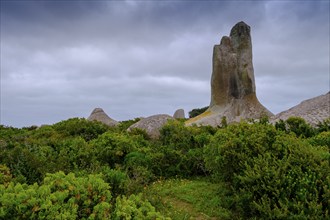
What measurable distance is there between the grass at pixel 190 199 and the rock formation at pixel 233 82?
1639 centimetres

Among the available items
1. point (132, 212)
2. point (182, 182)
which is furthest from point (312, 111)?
point (132, 212)

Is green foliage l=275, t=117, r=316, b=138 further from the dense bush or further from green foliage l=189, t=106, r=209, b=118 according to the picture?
green foliage l=189, t=106, r=209, b=118

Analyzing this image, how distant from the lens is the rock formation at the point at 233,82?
2730cm

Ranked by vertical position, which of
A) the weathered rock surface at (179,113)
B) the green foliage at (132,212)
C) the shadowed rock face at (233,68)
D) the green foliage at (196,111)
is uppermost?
the shadowed rock face at (233,68)

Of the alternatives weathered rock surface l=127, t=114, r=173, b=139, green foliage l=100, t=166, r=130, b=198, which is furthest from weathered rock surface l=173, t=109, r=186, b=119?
green foliage l=100, t=166, r=130, b=198

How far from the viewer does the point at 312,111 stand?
68.8ft

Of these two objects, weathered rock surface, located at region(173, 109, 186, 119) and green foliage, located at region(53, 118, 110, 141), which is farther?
weathered rock surface, located at region(173, 109, 186, 119)

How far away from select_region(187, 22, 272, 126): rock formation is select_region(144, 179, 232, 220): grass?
16387mm

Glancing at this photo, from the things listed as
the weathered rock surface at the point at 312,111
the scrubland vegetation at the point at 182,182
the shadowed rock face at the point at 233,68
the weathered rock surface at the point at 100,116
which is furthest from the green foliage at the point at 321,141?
the weathered rock surface at the point at 100,116

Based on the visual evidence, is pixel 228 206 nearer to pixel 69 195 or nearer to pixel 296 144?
pixel 296 144

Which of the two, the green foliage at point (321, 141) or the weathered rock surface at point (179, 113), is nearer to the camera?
the green foliage at point (321, 141)

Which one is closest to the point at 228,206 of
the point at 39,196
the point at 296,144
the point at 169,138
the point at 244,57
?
the point at 296,144

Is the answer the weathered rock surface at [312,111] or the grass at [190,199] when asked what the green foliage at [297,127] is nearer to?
the weathered rock surface at [312,111]

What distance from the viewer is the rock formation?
1075 inches
